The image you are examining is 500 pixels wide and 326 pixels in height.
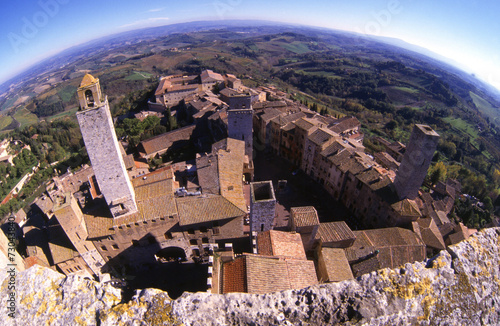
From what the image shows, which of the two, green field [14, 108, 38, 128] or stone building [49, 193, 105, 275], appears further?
green field [14, 108, 38, 128]

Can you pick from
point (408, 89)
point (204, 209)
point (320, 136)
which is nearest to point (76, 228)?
point (204, 209)

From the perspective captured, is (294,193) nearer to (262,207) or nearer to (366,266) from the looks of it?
(366,266)

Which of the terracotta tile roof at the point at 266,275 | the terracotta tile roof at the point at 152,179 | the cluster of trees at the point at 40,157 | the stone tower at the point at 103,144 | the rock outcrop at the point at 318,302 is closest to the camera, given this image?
the rock outcrop at the point at 318,302

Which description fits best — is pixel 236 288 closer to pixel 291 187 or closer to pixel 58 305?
pixel 58 305

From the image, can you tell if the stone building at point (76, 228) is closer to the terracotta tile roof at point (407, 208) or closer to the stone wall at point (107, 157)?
the stone wall at point (107, 157)

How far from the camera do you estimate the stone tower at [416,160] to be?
2659cm

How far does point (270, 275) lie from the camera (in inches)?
632

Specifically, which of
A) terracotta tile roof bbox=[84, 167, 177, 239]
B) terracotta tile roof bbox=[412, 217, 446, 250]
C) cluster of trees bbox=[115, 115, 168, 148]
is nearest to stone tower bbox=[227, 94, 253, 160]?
terracotta tile roof bbox=[84, 167, 177, 239]

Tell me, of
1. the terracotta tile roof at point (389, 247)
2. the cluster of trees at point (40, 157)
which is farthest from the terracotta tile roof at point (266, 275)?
the cluster of trees at point (40, 157)

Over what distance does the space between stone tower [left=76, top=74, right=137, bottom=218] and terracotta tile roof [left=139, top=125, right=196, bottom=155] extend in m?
25.0

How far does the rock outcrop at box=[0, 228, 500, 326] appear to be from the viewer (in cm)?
443

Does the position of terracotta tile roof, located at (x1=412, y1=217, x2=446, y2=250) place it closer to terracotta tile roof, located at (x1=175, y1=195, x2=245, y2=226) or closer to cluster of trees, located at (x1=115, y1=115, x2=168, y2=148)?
terracotta tile roof, located at (x1=175, y1=195, x2=245, y2=226)

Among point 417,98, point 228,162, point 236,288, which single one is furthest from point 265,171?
point 417,98

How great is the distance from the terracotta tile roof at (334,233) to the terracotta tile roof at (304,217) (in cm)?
281
